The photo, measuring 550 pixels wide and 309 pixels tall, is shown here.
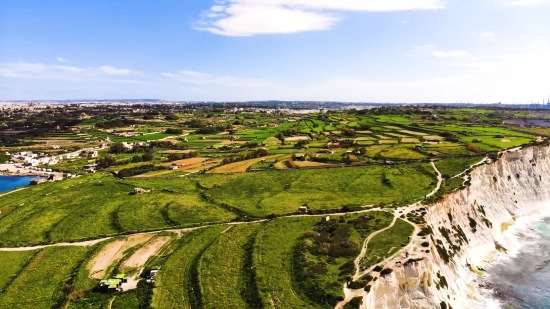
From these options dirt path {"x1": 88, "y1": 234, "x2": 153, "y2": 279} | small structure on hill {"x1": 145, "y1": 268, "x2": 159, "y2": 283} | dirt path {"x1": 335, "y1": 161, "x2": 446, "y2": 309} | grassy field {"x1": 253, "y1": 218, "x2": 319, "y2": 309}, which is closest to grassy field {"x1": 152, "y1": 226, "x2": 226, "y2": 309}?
small structure on hill {"x1": 145, "y1": 268, "x2": 159, "y2": 283}

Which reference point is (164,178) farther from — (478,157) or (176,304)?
(478,157)

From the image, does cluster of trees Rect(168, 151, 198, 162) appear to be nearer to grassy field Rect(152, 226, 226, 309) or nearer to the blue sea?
the blue sea

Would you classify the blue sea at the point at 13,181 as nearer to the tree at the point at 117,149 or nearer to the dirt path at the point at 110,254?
the tree at the point at 117,149

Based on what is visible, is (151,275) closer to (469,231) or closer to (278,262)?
(278,262)

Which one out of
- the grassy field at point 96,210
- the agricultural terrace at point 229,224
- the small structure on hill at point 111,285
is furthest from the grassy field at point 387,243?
the small structure on hill at point 111,285

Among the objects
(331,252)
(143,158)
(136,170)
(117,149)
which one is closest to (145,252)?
(331,252)
